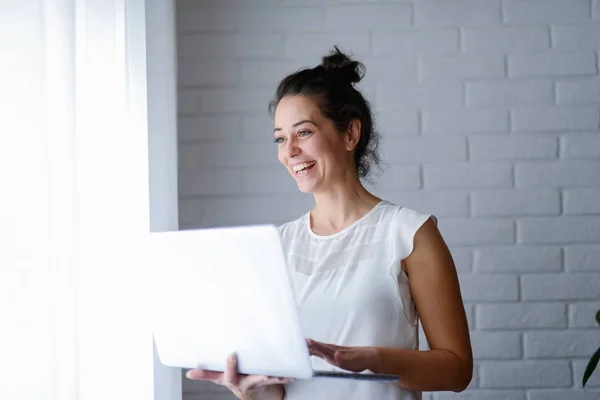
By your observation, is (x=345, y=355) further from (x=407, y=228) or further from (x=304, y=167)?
(x=304, y=167)

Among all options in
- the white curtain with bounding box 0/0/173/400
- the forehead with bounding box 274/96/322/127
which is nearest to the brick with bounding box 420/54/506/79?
the forehead with bounding box 274/96/322/127

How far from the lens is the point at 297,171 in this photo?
1628 mm

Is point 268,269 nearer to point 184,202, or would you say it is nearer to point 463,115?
point 184,202

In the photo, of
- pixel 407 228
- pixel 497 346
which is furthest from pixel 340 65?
pixel 497 346

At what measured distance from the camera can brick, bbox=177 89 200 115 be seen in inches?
90.3

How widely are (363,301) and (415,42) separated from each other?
1.17 metres

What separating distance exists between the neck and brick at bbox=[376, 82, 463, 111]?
0.68 metres

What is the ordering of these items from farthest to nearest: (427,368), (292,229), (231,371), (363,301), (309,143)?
(292,229) < (309,143) < (363,301) < (427,368) < (231,371)

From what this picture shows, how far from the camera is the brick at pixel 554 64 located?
2287 mm

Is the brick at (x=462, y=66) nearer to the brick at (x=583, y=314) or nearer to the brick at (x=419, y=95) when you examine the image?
the brick at (x=419, y=95)

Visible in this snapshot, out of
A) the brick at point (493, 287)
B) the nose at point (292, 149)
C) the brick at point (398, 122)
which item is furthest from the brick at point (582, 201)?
the nose at point (292, 149)

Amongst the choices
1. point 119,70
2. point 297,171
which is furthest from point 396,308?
point 119,70

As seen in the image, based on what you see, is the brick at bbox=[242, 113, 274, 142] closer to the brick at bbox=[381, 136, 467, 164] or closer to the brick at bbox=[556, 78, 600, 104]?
the brick at bbox=[381, 136, 467, 164]

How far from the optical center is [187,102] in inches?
90.4
